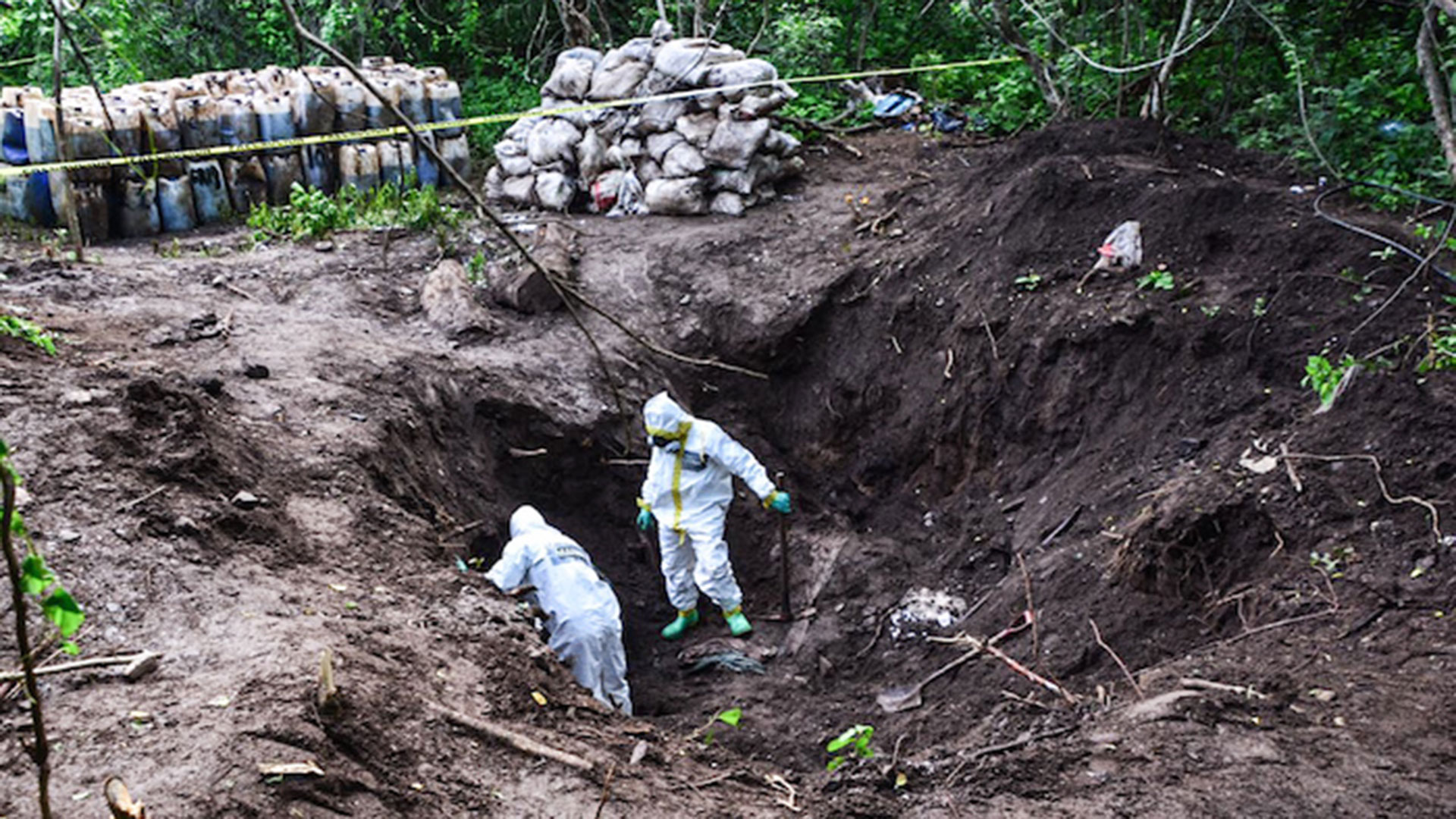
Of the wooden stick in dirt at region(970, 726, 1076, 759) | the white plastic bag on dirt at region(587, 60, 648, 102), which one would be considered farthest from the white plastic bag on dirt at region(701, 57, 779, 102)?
the wooden stick in dirt at region(970, 726, 1076, 759)

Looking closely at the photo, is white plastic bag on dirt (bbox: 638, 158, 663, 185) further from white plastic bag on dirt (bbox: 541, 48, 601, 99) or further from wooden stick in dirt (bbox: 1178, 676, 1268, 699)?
wooden stick in dirt (bbox: 1178, 676, 1268, 699)

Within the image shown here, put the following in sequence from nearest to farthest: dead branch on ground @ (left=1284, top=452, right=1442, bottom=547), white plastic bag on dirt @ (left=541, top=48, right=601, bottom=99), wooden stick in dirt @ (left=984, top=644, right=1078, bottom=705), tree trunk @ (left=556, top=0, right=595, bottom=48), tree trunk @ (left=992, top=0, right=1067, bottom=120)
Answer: dead branch on ground @ (left=1284, top=452, right=1442, bottom=547) < wooden stick in dirt @ (left=984, top=644, right=1078, bottom=705) < tree trunk @ (left=992, top=0, right=1067, bottom=120) < white plastic bag on dirt @ (left=541, top=48, right=601, bottom=99) < tree trunk @ (left=556, top=0, right=595, bottom=48)

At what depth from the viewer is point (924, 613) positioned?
7059mm

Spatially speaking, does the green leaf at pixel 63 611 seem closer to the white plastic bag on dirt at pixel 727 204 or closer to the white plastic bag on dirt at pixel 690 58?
the white plastic bag on dirt at pixel 727 204

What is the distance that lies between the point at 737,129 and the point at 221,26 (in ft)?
25.5

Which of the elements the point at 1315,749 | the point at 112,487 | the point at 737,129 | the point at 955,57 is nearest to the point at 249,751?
the point at 112,487

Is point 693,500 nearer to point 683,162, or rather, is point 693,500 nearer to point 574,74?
point 683,162

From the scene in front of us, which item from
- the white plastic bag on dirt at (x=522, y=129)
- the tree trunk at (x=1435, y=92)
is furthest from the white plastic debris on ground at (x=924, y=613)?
the white plastic bag on dirt at (x=522, y=129)

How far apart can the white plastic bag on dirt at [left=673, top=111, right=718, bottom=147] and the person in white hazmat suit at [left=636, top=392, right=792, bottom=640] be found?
376cm

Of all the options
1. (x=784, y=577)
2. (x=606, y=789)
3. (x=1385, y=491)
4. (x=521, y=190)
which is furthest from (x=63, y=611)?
(x=521, y=190)

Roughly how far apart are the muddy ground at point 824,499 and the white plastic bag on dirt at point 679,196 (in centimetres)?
25

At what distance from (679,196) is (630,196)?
64 cm

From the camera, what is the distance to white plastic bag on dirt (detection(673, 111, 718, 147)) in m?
10.5

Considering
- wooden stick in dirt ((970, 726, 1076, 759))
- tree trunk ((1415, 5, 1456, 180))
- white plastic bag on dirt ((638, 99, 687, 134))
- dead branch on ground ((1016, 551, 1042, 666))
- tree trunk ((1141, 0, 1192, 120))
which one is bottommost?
dead branch on ground ((1016, 551, 1042, 666))
